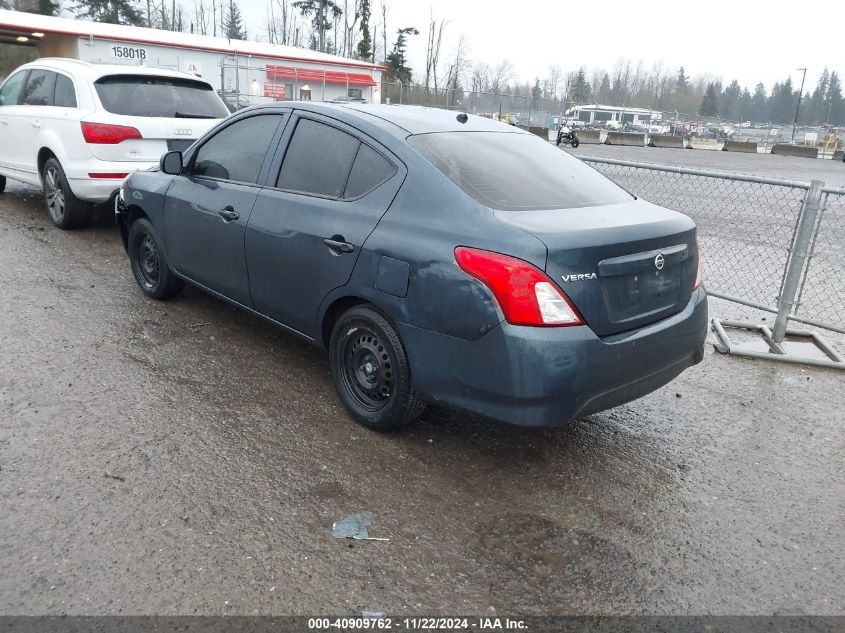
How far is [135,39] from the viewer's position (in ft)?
97.1

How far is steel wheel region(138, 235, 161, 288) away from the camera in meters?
5.45

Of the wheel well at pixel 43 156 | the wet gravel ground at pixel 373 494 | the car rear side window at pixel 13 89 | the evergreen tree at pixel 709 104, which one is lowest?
the wet gravel ground at pixel 373 494

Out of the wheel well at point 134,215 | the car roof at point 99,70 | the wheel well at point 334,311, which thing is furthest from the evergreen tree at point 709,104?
the wheel well at point 334,311

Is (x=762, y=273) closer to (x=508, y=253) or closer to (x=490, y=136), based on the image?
(x=490, y=136)

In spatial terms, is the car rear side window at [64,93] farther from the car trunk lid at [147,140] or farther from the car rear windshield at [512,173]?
the car rear windshield at [512,173]

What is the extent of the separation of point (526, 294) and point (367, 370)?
1.16 meters

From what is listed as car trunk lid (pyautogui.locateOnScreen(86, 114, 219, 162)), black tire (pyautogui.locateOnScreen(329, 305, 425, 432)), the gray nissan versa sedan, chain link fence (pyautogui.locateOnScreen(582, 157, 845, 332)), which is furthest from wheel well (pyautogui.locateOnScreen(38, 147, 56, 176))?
chain link fence (pyautogui.locateOnScreen(582, 157, 845, 332))

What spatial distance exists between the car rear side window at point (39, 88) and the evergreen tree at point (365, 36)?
53.5 metres

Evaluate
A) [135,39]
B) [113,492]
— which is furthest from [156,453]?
[135,39]

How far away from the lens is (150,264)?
559 centimetres

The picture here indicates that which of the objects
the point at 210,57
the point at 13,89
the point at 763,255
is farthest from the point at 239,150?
the point at 210,57

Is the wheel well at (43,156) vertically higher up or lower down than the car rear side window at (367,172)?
lower down

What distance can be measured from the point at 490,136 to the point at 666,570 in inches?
101

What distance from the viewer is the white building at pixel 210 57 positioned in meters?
28.7
